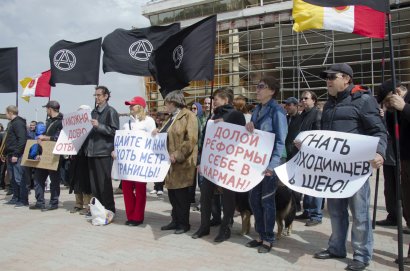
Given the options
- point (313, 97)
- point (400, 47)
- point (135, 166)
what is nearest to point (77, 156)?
point (135, 166)

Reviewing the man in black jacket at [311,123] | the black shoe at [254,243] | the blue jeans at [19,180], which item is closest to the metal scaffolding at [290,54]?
the man in black jacket at [311,123]

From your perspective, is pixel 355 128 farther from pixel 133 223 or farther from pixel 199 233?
pixel 133 223

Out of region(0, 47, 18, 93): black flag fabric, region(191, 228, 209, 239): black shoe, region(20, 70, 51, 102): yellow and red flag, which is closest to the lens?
region(191, 228, 209, 239): black shoe

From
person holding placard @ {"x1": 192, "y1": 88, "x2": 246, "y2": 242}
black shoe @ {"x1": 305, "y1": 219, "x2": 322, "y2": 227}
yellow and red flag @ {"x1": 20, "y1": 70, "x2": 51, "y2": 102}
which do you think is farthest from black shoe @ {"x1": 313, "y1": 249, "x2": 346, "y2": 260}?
yellow and red flag @ {"x1": 20, "y1": 70, "x2": 51, "y2": 102}

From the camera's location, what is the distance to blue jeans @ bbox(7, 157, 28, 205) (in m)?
7.85

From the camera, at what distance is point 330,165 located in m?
3.90

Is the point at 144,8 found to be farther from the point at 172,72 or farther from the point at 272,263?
the point at 272,263

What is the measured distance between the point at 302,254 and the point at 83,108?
4.22 m

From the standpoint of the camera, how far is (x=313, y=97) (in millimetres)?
5938

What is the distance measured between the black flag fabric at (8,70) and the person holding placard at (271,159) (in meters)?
6.42

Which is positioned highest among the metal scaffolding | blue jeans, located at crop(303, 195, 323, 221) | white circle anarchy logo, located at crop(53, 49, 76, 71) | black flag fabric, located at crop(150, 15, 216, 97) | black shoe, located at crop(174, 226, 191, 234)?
the metal scaffolding

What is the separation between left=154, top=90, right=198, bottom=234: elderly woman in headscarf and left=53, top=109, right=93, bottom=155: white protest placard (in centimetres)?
173

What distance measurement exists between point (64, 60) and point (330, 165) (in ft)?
18.0

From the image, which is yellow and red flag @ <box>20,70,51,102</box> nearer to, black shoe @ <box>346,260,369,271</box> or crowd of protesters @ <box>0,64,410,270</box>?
crowd of protesters @ <box>0,64,410,270</box>
